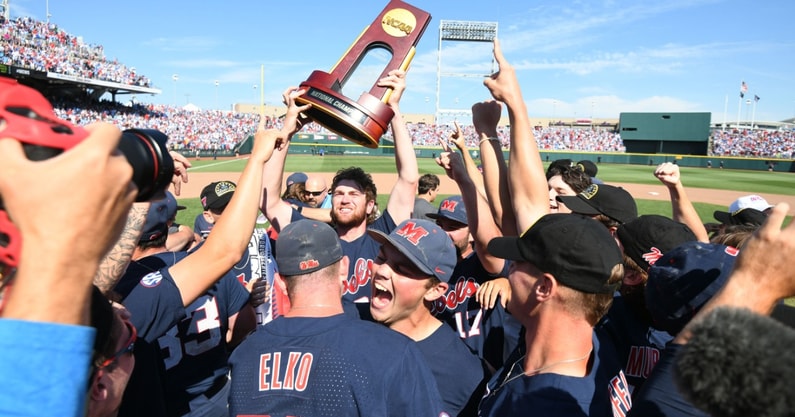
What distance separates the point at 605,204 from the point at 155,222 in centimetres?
346

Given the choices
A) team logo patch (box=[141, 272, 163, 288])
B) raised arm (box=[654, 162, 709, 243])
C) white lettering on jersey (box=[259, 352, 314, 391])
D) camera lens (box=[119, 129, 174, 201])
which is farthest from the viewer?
raised arm (box=[654, 162, 709, 243])

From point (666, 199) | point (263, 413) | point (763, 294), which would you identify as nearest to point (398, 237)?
point (263, 413)

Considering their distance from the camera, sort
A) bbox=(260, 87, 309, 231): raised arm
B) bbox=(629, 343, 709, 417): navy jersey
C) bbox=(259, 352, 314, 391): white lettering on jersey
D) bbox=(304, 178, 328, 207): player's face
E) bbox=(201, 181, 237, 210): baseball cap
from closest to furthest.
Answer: bbox=(629, 343, 709, 417): navy jersey → bbox=(259, 352, 314, 391): white lettering on jersey → bbox=(260, 87, 309, 231): raised arm → bbox=(201, 181, 237, 210): baseball cap → bbox=(304, 178, 328, 207): player's face

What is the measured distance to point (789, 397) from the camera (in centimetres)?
73

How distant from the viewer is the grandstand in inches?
1496

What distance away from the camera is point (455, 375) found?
8.06ft

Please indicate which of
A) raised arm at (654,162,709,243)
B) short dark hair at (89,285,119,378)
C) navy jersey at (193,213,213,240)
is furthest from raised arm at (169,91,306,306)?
navy jersey at (193,213,213,240)

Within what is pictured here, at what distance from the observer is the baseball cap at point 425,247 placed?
2.60m

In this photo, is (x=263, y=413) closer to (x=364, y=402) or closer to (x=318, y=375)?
(x=318, y=375)

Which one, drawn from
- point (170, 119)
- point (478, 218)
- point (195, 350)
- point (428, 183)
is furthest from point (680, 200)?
point (170, 119)

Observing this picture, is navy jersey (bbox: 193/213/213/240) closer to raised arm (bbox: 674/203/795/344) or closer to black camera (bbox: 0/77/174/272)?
black camera (bbox: 0/77/174/272)

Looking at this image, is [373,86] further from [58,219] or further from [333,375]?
[58,219]

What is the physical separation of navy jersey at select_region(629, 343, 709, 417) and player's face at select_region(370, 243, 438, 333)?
1.36 metres

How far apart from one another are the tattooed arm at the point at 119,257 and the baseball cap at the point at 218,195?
2614 mm
